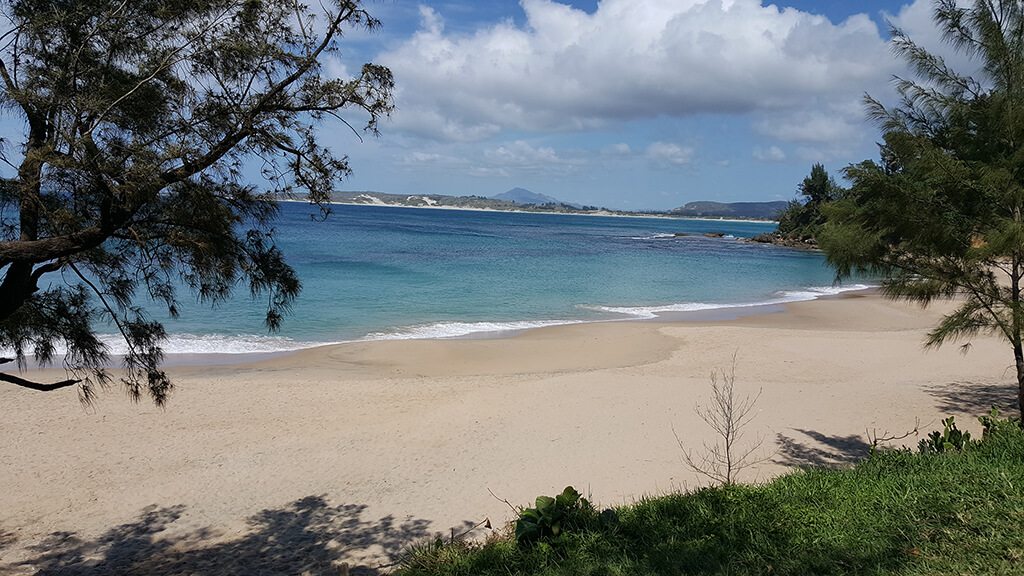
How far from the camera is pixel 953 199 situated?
581 cm

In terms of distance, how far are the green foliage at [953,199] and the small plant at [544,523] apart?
4349 millimetres

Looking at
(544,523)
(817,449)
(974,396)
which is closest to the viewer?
(544,523)

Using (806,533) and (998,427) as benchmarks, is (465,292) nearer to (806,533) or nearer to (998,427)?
(998,427)

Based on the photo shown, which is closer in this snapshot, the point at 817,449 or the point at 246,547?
the point at 246,547

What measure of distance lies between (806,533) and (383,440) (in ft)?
20.4

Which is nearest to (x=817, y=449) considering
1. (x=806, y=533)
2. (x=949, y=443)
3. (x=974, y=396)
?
(x=949, y=443)

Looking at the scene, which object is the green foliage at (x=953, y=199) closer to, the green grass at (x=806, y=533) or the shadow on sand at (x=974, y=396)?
the green grass at (x=806, y=533)

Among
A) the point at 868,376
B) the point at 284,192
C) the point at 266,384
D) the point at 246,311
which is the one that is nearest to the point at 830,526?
the point at 284,192

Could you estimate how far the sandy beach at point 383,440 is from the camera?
20.4 ft

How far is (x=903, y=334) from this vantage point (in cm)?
1750

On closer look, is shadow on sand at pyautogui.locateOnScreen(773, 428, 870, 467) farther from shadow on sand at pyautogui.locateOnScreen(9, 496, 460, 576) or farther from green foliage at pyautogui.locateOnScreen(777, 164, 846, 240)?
green foliage at pyautogui.locateOnScreen(777, 164, 846, 240)

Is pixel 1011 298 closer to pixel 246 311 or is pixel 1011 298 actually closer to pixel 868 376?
pixel 868 376

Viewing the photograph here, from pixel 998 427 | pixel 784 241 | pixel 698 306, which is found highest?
pixel 784 241

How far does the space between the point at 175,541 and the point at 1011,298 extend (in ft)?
29.3
